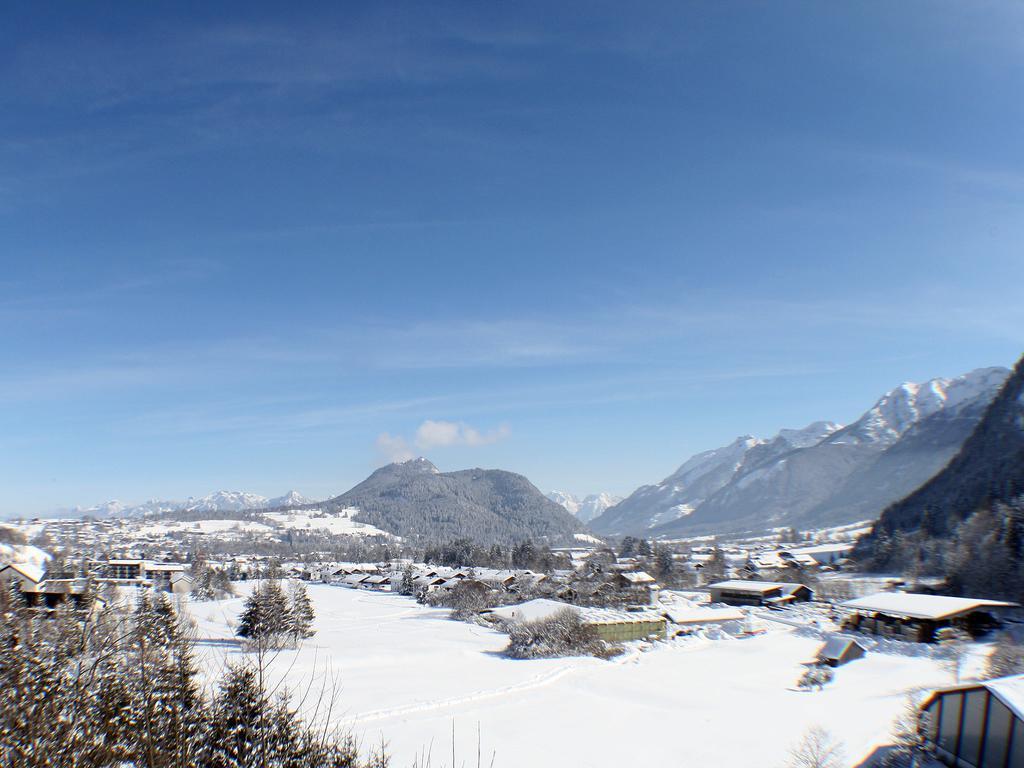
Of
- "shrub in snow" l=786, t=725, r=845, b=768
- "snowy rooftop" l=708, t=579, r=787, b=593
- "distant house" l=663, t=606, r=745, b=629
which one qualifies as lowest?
"distant house" l=663, t=606, r=745, b=629

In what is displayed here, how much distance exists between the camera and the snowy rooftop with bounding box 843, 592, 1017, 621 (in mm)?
43312

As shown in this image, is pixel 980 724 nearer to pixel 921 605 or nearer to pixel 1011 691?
pixel 1011 691

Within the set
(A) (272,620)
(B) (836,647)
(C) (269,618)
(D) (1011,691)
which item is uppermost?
(D) (1011,691)

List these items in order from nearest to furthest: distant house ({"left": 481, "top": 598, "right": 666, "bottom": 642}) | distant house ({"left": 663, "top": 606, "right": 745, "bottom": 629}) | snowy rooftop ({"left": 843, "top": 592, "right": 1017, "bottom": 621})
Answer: snowy rooftop ({"left": 843, "top": 592, "right": 1017, "bottom": 621})
distant house ({"left": 481, "top": 598, "right": 666, "bottom": 642})
distant house ({"left": 663, "top": 606, "right": 745, "bottom": 629})

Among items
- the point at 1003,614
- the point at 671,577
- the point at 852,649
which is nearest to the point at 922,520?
the point at 671,577

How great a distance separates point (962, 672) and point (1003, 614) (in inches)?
776

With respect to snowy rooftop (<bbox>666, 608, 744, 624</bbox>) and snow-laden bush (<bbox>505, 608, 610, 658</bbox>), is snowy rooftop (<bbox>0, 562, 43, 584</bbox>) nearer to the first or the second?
snow-laden bush (<bbox>505, 608, 610, 658</bbox>)

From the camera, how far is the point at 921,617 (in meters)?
43.2

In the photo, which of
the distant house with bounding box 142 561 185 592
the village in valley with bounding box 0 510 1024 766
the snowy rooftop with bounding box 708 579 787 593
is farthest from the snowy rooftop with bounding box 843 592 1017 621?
the distant house with bounding box 142 561 185 592

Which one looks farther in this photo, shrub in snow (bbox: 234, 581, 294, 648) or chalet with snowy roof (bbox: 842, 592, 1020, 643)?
chalet with snowy roof (bbox: 842, 592, 1020, 643)

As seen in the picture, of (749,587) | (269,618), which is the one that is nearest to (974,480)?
(749,587)

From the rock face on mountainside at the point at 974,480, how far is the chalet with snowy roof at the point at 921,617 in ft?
147

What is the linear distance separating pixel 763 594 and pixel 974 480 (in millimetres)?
56756

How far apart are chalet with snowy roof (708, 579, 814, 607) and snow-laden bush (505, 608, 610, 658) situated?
3049 centimetres
